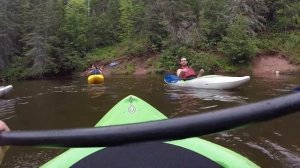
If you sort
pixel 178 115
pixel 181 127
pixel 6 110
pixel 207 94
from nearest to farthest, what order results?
pixel 181 127 < pixel 178 115 < pixel 6 110 < pixel 207 94

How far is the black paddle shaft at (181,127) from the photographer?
0.74 metres

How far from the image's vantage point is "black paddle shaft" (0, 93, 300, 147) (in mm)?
743

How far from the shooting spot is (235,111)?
2.45 ft

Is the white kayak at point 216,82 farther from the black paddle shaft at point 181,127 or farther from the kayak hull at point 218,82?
the black paddle shaft at point 181,127

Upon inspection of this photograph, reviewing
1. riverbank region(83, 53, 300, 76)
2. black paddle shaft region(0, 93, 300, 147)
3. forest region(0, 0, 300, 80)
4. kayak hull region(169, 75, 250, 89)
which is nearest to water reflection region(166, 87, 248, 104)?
kayak hull region(169, 75, 250, 89)

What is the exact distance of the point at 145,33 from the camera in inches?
1077

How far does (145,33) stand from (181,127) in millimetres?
26813

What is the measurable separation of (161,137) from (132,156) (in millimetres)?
1738

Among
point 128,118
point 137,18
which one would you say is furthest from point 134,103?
point 137,18

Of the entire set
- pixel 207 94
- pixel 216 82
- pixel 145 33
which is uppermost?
pixel 145 33

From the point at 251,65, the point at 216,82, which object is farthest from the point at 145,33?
the point at 216,82

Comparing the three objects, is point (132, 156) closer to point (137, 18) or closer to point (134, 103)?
point (134, 103)

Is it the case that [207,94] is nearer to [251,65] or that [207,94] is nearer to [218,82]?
[218,82]

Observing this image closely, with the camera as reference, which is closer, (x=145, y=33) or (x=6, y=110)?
(x=6, y=110)
